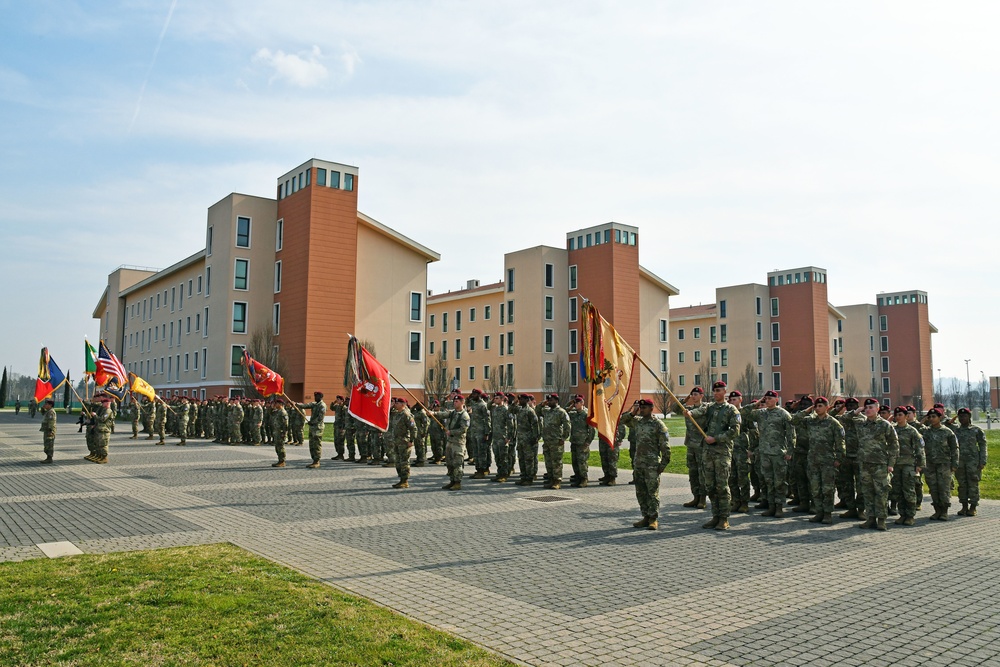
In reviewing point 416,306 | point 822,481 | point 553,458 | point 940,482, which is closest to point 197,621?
point 822,481

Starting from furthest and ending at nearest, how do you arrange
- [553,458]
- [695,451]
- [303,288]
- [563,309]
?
1. [563,309]
2. [303,288]
3. [553,458]
4. [695,451]

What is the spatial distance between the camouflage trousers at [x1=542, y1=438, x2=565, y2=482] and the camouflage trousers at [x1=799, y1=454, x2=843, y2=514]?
5514mm

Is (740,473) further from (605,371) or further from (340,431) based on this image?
(340,431)

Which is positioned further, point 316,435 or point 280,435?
point 280,435

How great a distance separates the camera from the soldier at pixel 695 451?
1334 cm

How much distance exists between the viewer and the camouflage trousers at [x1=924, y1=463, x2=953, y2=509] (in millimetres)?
Result: 13126

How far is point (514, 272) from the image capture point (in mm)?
71875

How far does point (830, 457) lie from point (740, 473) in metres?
1.70

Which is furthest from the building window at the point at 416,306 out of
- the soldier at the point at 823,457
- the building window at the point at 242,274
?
the soldier at the point at 823,457

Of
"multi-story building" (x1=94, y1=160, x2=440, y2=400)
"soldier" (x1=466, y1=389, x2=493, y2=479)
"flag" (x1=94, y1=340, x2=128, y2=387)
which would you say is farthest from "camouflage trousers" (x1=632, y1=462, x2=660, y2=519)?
"multi-story building" (x1=94, y1=160, x2=440, y2=400)

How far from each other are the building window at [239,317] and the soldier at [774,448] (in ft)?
149

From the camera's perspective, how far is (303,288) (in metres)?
50.6

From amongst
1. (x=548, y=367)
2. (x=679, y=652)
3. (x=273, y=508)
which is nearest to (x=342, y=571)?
(x=679, y=652)

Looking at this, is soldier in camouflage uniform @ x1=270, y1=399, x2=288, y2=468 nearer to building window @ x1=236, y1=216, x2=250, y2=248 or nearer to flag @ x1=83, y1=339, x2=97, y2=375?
flag @ x1=83, y1=339, x2=97, y2=375
